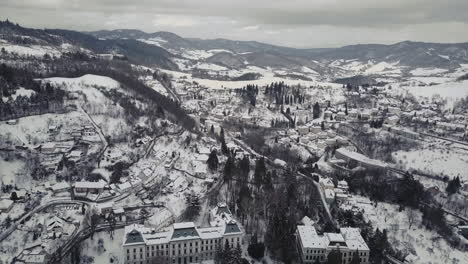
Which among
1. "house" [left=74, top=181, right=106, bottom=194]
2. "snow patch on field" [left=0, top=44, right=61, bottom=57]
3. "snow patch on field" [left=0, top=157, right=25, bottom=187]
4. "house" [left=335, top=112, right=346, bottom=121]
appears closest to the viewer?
"snow patch on field" [left=0, top=157, right=25, bottom=187]

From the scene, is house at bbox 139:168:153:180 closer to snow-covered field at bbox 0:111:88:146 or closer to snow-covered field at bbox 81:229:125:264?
snow-covered field at bbox 81:229:125:264

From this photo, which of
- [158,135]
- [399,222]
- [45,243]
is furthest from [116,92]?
[399,222]

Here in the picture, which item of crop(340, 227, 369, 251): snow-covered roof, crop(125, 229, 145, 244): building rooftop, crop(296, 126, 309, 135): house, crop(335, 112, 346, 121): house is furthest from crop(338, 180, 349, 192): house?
crop(335, 112, 346, 121): house

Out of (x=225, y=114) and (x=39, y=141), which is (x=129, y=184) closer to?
(x=39, y=141)

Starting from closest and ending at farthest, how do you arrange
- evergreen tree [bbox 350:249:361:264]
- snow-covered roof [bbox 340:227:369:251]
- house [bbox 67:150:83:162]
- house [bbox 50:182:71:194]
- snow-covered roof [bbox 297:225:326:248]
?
evergreen tree [bbox 350:249:361:264]
snow-covered roof [bbox 297:225:326:248]
snow-covered roof [bbox 340:227:369:251]
house [bbox 50:182:71:194]
house [bbox 67:150:83:162]

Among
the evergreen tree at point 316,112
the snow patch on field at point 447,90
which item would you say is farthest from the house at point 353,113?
the snow patch on field at point 447,90

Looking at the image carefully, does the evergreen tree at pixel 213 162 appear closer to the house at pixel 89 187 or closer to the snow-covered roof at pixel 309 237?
the house at pixel 89 187

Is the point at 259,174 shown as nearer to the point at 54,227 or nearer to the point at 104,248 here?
the point at 104,248
